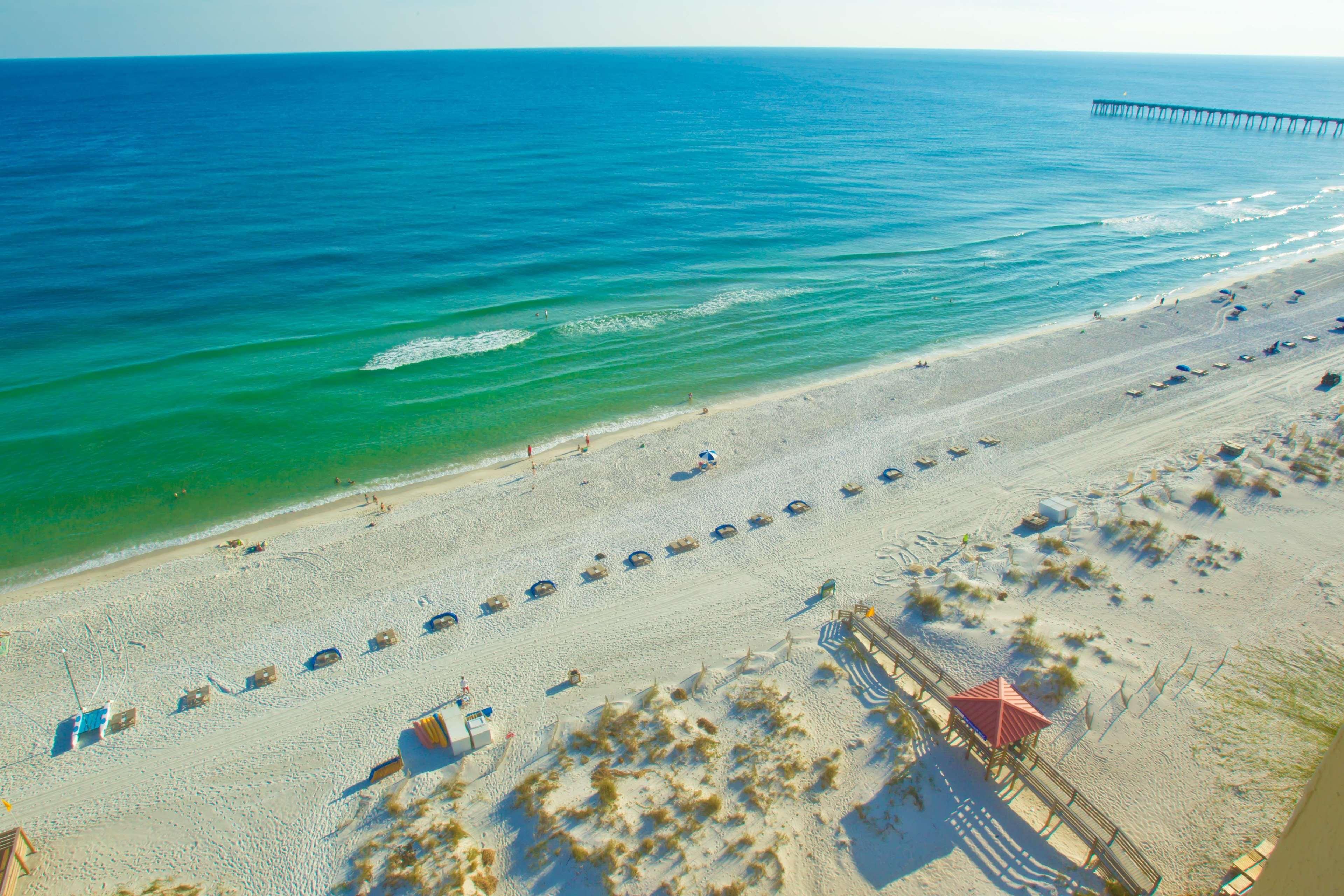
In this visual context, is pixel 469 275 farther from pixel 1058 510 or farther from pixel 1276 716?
pixel 1276 716

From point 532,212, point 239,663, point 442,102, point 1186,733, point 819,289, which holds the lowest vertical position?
point 1186,733

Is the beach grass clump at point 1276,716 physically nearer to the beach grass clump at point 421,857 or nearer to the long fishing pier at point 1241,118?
the beach grass clump at point 421,857

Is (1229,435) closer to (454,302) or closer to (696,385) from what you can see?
Answer: (696,385)

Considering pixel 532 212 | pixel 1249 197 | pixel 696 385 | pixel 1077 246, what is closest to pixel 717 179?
pixel 532 212

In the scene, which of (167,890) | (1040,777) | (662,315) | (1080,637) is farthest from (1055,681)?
(662,315)

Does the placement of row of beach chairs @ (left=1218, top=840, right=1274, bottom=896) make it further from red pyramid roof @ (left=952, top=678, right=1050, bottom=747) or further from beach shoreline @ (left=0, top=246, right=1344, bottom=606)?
beach shoreline @ (left=0, top=246, right=1344, bottom=606)

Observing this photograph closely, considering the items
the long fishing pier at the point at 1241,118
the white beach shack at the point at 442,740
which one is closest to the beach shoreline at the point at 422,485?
the white beach shack at the point at 442,740
